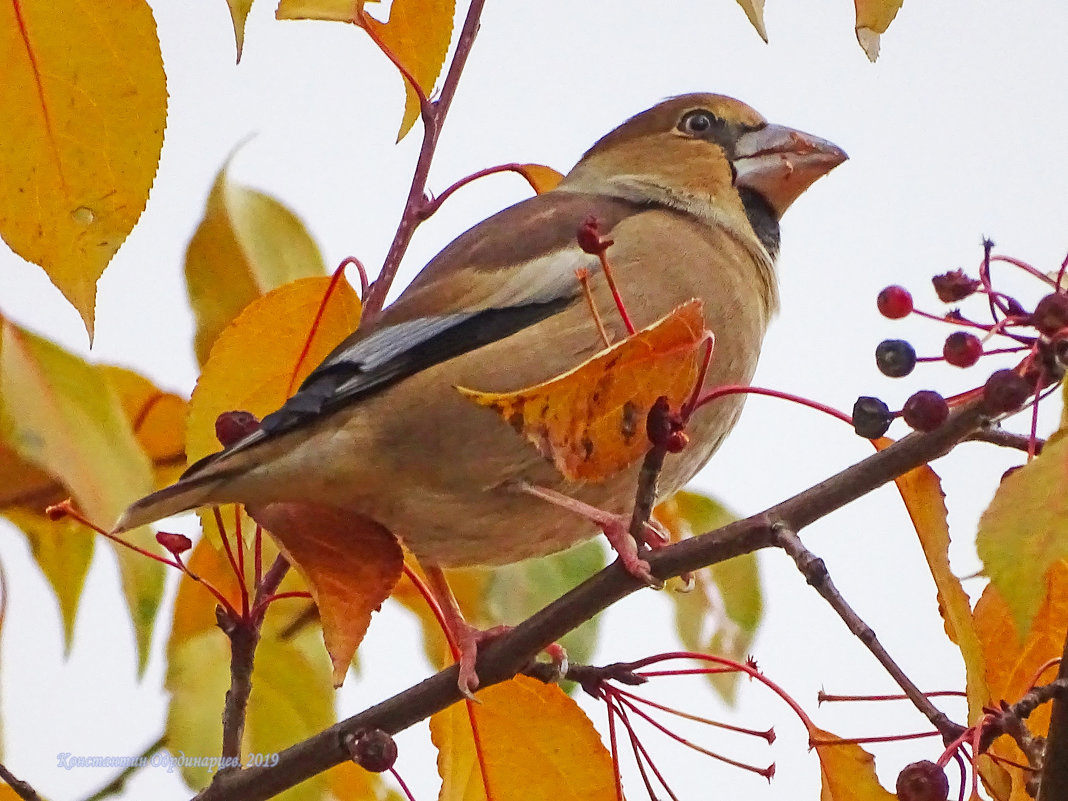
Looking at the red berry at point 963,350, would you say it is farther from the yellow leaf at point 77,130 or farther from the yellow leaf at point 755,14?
the yellow leaf at point 77,130

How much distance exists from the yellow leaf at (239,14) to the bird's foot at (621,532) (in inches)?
22.0

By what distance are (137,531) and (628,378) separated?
66cm

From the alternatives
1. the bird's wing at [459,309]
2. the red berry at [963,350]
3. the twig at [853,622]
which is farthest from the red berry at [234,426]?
the red berry at [963,350]

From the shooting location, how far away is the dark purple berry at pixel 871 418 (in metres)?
0.99

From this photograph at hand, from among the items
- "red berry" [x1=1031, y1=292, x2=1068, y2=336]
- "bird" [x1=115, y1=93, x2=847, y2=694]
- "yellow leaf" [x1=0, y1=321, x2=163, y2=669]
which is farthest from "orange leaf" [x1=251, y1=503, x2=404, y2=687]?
"red berry" [x1=1031, y1=292, x2=1068, y2=336]

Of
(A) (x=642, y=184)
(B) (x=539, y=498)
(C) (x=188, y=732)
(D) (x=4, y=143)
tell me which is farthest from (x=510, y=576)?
(D) (x=4, y=143)

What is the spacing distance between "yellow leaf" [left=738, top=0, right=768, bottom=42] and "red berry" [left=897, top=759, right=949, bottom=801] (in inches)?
25.5

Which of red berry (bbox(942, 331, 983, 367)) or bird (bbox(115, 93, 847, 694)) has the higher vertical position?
bird (bbox(115, 93, 847, 694))

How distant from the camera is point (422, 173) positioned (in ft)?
4.78

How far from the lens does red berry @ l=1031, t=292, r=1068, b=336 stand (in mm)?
905

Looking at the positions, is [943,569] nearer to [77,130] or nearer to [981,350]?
[981,350]

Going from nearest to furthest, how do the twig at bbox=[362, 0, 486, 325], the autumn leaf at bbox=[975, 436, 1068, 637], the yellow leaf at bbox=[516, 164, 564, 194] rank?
the autumn leaf at bbox=[975, 436, 1068, 637], the twig at bbox=[362, 0, 486, 325], the yellow leaf at bbox=[516, 164, 564, 194]

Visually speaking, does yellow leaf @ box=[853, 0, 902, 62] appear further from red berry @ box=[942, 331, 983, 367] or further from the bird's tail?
the bird's tail

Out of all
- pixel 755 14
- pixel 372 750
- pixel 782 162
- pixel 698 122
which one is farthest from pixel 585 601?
pixel 698 122
